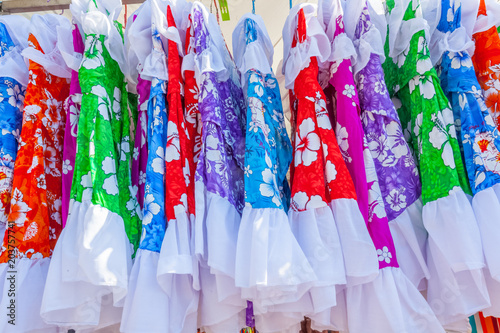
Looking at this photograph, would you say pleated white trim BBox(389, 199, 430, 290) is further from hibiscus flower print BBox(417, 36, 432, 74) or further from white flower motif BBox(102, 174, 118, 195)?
white flower motif BBox(102, 174, 118, 195)

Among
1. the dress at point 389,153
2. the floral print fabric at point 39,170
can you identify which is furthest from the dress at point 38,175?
the dress at point 389,153

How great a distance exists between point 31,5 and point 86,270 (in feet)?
2.65

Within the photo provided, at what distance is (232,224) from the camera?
28.0 inches

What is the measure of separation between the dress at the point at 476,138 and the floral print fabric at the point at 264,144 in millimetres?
366

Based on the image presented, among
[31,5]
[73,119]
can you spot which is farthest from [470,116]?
[31,5]

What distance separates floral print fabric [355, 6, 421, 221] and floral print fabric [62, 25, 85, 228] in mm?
627

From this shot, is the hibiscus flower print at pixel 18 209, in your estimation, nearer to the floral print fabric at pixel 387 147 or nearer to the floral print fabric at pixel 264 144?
the floral print fabric at pixel 264 144

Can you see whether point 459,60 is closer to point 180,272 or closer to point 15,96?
point 180,272

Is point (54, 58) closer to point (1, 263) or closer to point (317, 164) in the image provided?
point (1, 263)

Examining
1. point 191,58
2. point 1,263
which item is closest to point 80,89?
point 191,58

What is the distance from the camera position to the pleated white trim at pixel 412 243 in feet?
2.51

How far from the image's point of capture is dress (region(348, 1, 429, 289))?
0.77 meters

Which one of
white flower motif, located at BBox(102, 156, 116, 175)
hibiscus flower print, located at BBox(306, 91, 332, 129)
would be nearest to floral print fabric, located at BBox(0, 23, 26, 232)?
white flower motif, located at BBox(102, 156, 116, 175)

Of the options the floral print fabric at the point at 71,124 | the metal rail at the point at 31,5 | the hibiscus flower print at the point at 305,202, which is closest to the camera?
the hibiscus flower print at the point at 305,202
